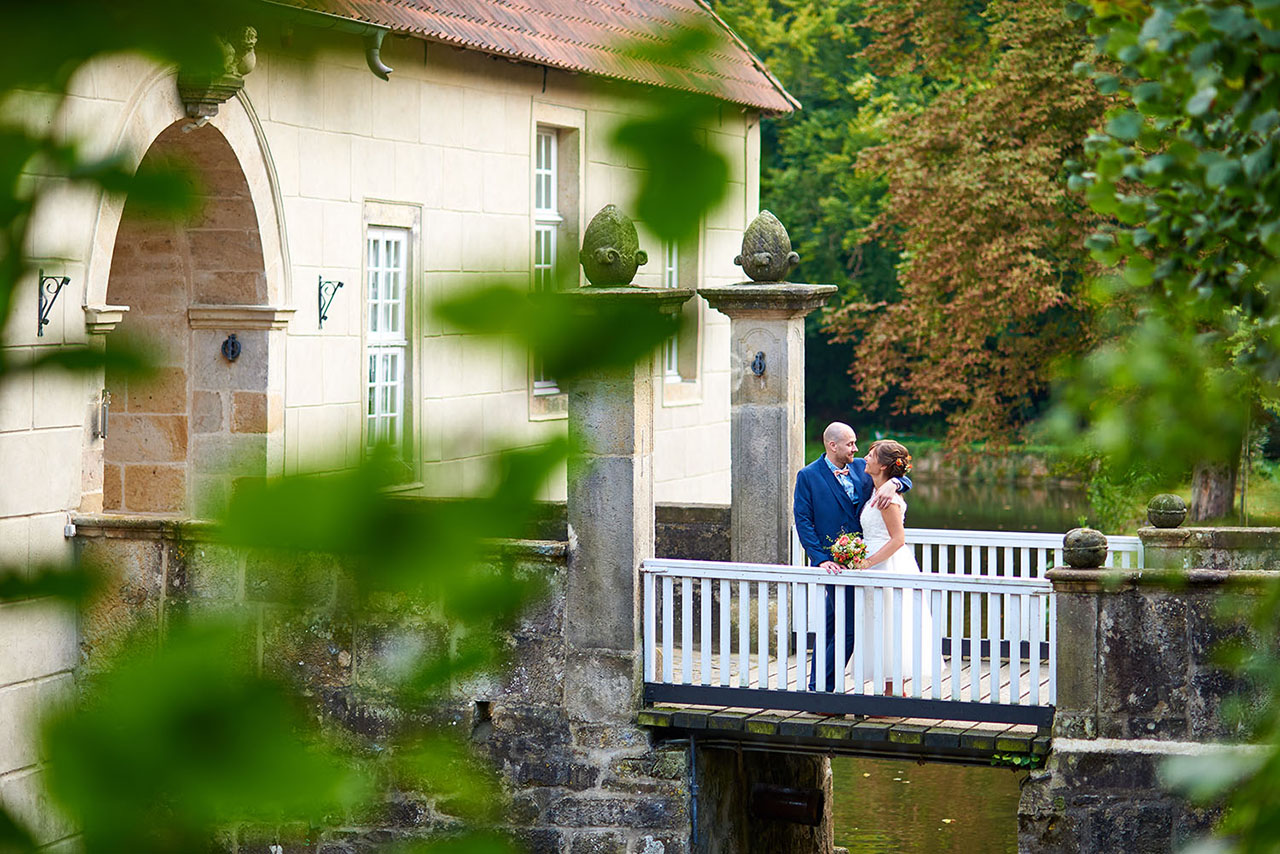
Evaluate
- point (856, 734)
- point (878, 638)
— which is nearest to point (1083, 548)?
point (878, 638)

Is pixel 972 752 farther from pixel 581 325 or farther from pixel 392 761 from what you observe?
pixel 581 325

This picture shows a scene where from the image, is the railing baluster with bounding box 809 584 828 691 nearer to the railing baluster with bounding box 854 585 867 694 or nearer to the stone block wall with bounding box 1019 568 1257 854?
the railing baluster with bounding box 854 585 867 694

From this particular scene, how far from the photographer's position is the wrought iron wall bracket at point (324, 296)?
38.7ft

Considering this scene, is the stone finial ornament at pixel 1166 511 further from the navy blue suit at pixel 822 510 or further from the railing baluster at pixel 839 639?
the railing baluster at pixel 839 639

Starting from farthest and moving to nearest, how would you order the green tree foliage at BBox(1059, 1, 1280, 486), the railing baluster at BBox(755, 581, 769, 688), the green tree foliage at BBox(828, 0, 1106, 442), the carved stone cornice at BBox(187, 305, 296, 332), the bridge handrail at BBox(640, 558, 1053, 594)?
the green tree foliage at BBox(828, 0, 1106, 442) < the carved stone cornice at BBox(187, 305, 296, 332) < the railing baluster at BBox(755, 581, 769, 688) < the bridge handrail at BBox(640, 558, 1053, 594) < the green tree foliage at BBox(1059, 1, 1280, 486)

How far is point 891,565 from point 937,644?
73 centimetres

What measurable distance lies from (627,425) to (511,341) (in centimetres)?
691

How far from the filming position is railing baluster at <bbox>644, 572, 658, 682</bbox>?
8945 mm

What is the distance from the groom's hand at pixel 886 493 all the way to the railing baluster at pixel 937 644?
0.67m

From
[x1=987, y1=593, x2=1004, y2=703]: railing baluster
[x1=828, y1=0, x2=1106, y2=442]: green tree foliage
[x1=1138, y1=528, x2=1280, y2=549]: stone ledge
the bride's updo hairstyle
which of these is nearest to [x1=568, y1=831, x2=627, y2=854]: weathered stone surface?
[x1=987, y1=593, x2=1004, y2=703]: railing baluster

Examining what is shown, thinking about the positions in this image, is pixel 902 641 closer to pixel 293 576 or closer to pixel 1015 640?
pixel 1015 640

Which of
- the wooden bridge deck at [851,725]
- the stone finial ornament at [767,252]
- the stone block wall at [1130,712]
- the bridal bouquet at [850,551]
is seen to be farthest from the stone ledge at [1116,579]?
the stone finial ornament at [767,252]

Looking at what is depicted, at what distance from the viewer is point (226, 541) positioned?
3.47 ft

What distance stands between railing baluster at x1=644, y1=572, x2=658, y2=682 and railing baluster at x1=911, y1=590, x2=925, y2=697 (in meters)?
1.21
